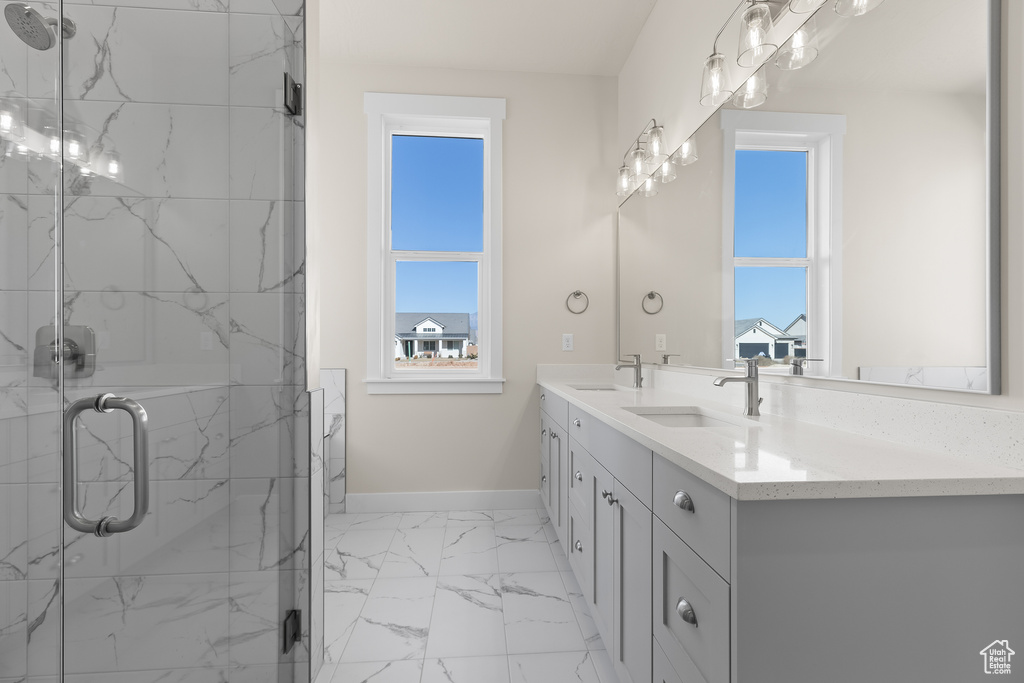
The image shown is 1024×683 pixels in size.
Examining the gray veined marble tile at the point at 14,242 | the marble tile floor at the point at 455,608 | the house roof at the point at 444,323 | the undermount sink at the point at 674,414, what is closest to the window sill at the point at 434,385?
the house roof at the point at 444,323

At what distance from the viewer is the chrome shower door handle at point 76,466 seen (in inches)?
37.3

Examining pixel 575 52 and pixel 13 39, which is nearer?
pixel 13 39

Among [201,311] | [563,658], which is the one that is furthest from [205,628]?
[563,658]

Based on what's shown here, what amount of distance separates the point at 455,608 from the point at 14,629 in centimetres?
127

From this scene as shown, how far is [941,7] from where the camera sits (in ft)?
3.10

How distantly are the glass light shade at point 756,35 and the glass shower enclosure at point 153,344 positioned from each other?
1.42m

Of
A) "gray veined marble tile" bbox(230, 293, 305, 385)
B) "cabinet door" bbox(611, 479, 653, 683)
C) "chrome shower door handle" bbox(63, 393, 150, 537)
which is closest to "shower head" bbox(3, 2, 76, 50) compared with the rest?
"gray veined marble tile" bbox(230, 293, 305, 385)

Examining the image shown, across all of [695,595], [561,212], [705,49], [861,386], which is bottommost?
[695,595]

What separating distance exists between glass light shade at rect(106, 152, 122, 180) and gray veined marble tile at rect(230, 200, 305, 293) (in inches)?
10.2

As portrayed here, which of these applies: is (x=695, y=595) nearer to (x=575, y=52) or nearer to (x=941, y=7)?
(x=941, y=7)

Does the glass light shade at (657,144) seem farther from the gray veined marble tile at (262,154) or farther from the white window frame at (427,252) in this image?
the gray veined marble tile at (262,154)

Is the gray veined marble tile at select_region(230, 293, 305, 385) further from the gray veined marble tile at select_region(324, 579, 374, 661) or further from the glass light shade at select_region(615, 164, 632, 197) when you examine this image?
the glass light shade at select_region(615, 164, 632, 197)

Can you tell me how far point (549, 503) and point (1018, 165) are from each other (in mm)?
2185

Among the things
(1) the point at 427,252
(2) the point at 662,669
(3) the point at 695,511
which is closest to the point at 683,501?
(3) the point at 695,511
